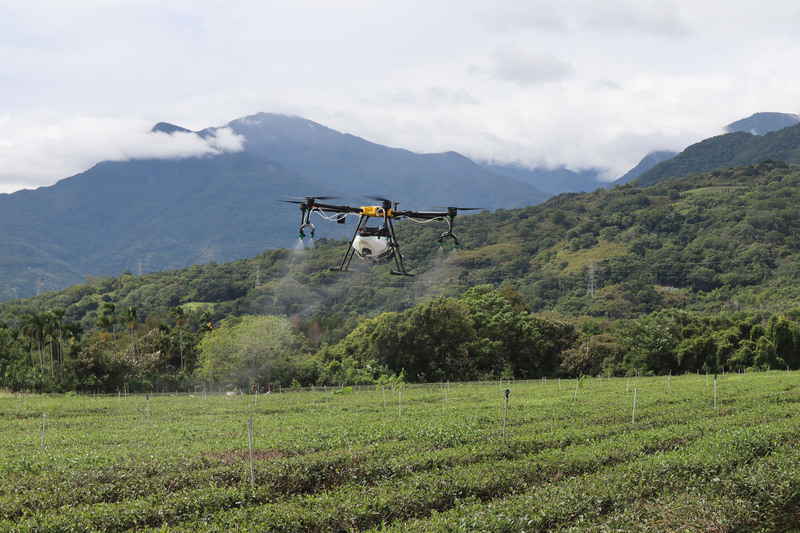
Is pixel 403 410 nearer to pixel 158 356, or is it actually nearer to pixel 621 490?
pixel 621 490

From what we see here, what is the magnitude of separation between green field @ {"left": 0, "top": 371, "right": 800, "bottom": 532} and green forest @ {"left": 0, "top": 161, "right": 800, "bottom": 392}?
18193 mm

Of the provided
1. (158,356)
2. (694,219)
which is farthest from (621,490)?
(694,219)

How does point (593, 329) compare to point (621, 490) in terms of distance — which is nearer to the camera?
point (621, 490)

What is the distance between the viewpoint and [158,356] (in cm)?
8212

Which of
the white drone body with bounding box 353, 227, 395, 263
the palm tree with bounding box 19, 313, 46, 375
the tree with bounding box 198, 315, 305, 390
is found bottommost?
the tree with bounding box 198, 315, 305, 390

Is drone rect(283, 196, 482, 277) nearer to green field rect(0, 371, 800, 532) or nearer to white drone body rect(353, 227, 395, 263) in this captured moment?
white drone body rect(353, 227, 395, 263)

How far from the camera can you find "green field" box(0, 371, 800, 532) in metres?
17.5

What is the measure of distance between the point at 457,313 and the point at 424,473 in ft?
196

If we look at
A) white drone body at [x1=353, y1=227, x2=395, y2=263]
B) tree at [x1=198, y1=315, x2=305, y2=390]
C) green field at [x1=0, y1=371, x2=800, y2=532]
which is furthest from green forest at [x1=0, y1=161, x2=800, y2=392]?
white drone body at [x1=353, y1=227, x2=395, y2=263]

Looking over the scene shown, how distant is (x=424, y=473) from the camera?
70.3 ft

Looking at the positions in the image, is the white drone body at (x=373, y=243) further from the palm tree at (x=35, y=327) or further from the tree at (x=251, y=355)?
the palm tree at (x=35, y=327)

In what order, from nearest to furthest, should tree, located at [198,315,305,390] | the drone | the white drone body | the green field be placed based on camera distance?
the green field → the drone → the white drone body → tree, located at [198,315,305,390]

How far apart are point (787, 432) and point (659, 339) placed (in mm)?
49155

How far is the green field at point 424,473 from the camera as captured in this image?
17.5 m
